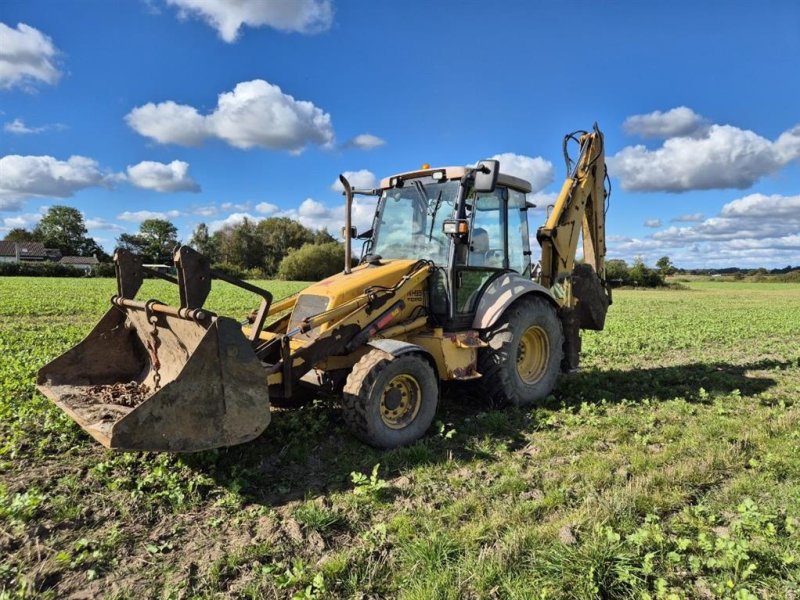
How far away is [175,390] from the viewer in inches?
160

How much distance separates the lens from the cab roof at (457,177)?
253 inches

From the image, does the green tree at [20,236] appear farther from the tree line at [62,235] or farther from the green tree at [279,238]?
the green tree at [279,238]

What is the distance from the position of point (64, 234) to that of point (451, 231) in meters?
101

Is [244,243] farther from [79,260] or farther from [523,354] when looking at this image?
[523,354]

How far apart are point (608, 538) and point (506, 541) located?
0.63m

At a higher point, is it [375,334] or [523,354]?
[375,334]

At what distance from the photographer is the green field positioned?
323cm

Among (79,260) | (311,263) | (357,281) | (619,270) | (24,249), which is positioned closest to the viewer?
(357,281)

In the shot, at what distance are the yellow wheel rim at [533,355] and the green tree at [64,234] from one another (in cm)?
9643

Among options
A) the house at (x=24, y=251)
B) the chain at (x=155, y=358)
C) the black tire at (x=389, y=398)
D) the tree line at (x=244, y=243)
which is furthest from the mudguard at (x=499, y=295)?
the house at (x=24, y=251)

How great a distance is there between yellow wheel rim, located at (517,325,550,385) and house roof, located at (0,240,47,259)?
8993cm

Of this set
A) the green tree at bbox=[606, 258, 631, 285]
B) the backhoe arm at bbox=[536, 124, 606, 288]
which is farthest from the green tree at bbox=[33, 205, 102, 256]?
the backhoe arm at bbox=[536, 124, 606, 288]

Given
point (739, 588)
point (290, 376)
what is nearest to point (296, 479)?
point (290, 376)

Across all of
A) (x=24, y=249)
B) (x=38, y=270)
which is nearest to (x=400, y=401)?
(x=38, y=270)
